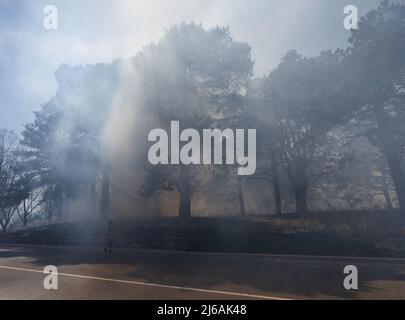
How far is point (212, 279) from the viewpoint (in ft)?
28.0

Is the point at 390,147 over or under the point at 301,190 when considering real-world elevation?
over

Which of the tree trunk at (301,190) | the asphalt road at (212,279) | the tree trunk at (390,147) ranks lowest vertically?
the asphalt road at (212,279)

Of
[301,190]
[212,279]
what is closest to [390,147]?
[301,190]

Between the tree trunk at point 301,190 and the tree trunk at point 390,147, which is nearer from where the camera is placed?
the tree trunk at point 390,147

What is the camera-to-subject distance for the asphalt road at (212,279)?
274 inches

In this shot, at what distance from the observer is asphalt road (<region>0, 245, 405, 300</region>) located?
6.96 metres

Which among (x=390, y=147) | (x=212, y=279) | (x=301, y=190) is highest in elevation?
(x=390, y=147)

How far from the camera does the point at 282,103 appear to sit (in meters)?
21.1

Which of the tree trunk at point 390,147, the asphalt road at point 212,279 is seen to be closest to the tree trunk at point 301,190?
the tree trunk at point 390,147

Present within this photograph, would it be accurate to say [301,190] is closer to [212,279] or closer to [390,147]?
[390,147]

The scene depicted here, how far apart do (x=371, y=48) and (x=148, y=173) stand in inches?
594

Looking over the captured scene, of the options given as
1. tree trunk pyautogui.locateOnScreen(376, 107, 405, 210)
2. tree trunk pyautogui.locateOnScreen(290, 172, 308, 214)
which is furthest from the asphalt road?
tree trunk pyautogui.locateOnScreen(290, 172, 308, 214)

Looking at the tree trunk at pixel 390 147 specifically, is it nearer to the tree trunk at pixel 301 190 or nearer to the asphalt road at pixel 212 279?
the tree trunk at pixel 301 190

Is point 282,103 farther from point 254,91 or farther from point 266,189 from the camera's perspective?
point 266,189
